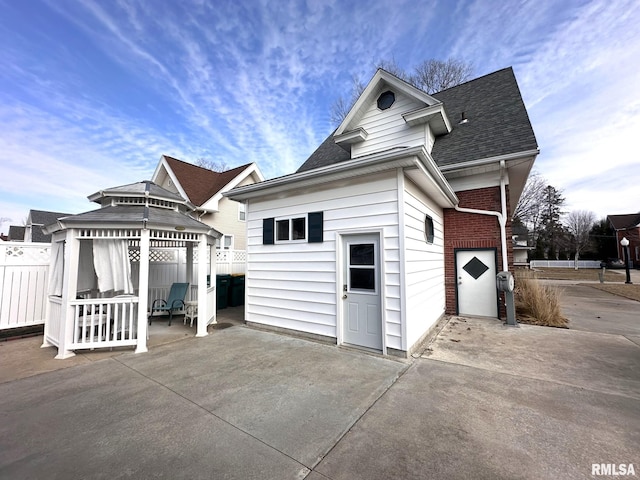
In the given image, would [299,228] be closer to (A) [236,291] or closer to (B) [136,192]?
(B) [136,192]

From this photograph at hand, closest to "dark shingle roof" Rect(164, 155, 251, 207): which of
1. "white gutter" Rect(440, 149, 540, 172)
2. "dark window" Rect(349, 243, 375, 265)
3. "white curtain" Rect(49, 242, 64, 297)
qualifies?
"white curtain" Rect(49, 242, 64, 297)

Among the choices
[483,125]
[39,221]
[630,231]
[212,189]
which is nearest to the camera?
[483,125]

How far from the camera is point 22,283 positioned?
5.71 metres

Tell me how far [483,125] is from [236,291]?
9541 millimetres

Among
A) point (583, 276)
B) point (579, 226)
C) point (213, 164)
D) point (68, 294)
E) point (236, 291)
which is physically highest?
point (213, 164)

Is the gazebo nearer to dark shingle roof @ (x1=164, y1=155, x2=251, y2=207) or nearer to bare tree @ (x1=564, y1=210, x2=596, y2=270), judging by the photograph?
dark shingle roof @ (x1=164, y1=155, x2=251, y2=207)

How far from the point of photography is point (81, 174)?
13414 millimetres

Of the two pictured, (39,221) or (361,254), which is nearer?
(361,254)

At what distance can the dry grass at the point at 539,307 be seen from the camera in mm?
6441

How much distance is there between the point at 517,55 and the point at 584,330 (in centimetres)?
864

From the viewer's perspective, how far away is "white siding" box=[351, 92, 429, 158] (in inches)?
306

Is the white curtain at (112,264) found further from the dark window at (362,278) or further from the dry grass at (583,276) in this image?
the dry grass at (583,276)

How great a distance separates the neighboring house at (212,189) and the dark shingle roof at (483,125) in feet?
21.4

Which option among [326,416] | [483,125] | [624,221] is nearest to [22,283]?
[326,416]
